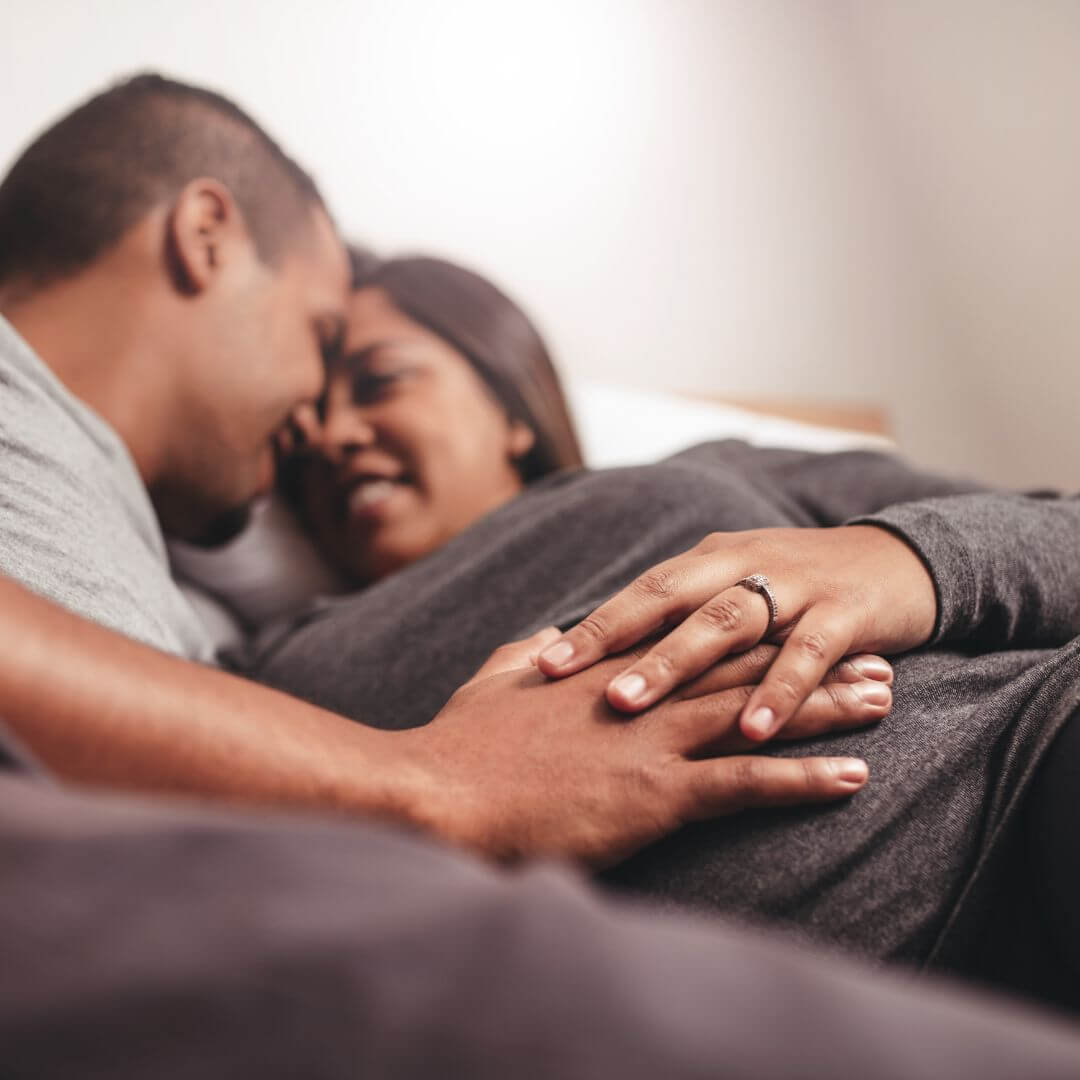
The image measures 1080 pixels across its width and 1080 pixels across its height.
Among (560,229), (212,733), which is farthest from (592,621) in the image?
(560,229)

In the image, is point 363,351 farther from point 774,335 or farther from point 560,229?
point 774,335

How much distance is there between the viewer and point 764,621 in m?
0.57

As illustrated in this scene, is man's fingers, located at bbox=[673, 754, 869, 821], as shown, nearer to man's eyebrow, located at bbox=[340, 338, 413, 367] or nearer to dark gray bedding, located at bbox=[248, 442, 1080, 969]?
dark gray bedding, located at bbox=[248, 442, 1080, 969]

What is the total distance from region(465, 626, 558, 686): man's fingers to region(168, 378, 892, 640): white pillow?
0.56 meters

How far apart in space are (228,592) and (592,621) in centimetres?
72

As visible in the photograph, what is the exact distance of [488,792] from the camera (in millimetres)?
500

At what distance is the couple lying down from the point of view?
1.63ft

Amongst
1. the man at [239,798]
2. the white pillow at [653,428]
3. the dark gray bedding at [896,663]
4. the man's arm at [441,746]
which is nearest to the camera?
the man at [239,798]

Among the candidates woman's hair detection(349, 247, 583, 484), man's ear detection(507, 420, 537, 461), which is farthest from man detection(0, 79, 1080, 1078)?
man's ear detection(507, 420, 537, 461)

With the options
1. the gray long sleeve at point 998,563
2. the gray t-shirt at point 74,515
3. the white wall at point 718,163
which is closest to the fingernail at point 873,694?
the gray long sleeve at point 998,563

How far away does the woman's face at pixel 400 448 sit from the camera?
Result: 1.10 m

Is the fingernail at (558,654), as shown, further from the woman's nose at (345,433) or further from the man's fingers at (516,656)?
the woman's nose at (345,433)

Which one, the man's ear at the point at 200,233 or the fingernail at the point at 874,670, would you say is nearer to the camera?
the fingernail at the point at 874,670

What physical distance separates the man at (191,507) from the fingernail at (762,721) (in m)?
0.02
